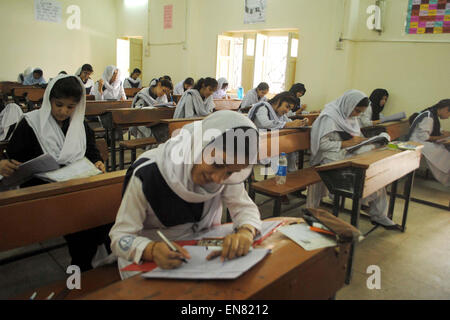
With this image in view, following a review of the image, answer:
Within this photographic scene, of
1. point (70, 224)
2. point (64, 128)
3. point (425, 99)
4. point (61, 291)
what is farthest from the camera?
point (425, 99)

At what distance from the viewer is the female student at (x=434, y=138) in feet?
15.6

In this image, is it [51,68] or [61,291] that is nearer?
[61,291]

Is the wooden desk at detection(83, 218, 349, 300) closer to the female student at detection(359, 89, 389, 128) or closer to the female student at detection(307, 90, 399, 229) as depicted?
the female student at detection(307, 90, 399, 229)

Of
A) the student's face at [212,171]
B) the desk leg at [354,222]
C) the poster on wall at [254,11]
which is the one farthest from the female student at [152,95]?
the student's face at [212,171]

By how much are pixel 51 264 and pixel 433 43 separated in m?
6.35

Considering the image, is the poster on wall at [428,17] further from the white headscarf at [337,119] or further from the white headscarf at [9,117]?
the white headscarf at [9,117]

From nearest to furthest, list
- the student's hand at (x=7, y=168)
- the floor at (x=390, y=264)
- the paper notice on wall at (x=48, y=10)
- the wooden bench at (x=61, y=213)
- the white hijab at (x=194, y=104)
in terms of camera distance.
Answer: the wooden bench at (x=61, y=213) → the student's hand at (x=7, y=168) → the floor at (x=390, y=264) → the white hijab at (x=194, y=104) → the paper notice on wall at (x=48, y=10)

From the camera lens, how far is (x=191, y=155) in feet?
3.93

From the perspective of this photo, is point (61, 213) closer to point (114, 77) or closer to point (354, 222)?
point (354, 222)

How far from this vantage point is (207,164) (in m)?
1.18

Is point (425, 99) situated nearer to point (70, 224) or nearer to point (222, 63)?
point (222, 63)

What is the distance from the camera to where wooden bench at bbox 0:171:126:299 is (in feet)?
4.64

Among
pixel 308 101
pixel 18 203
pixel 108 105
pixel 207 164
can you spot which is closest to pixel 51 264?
pixel 18 203

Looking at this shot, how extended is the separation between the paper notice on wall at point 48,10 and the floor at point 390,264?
9876 mm
